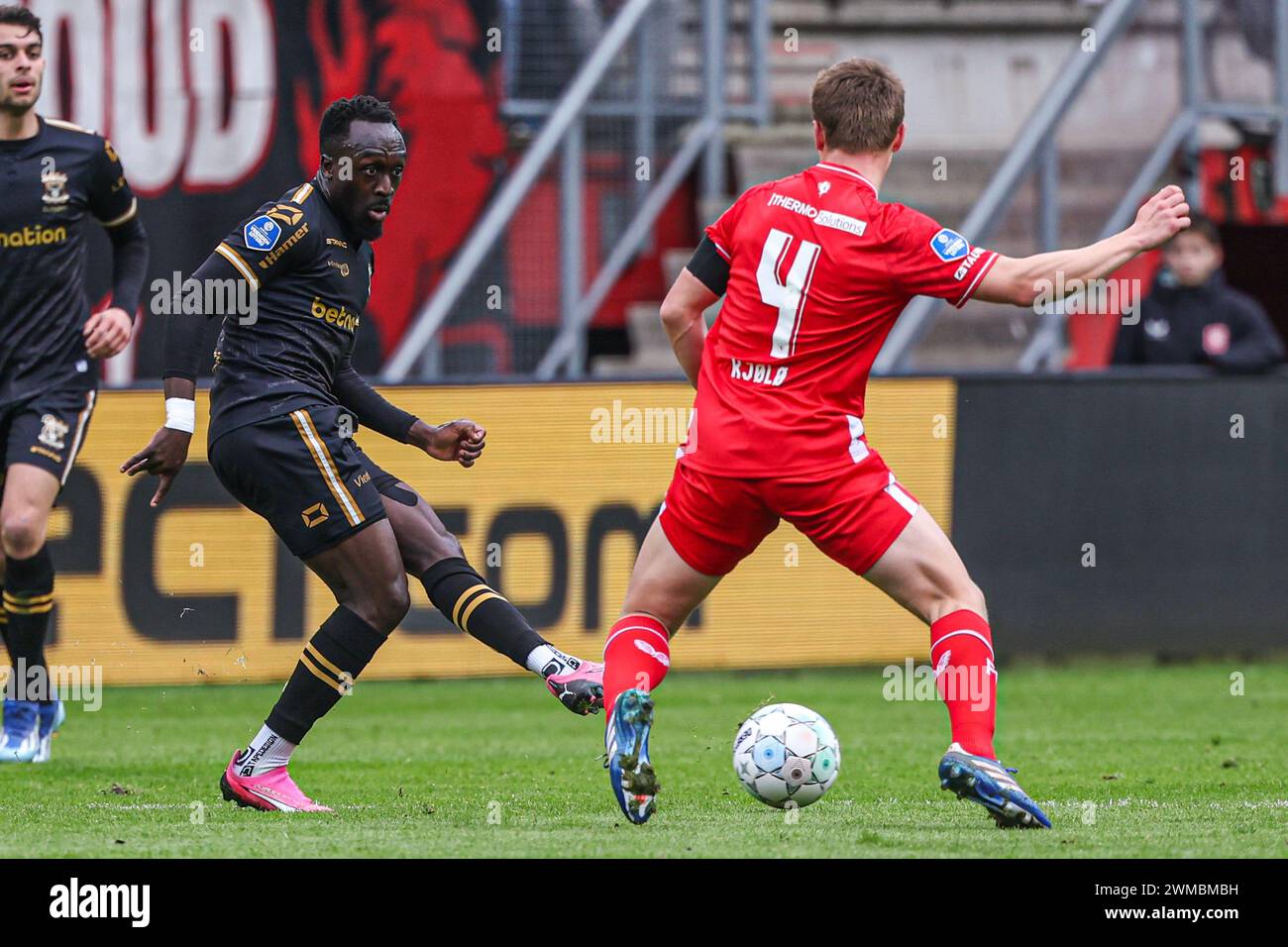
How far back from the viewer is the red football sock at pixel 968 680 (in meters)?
5.62

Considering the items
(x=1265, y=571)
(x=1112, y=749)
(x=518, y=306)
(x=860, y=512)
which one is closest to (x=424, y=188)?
(x=518, y=306)

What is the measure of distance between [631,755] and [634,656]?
45 centimetres

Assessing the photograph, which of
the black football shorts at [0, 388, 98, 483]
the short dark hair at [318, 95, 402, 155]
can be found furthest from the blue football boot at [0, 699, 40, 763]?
the short dark hair at [318, 95, 402, 155]

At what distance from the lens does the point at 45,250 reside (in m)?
7.69

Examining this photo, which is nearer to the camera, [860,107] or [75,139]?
[860,107]

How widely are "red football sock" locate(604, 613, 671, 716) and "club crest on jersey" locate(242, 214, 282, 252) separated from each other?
4.95 feet

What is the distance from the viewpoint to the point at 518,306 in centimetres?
1234

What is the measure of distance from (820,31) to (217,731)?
8.36 m

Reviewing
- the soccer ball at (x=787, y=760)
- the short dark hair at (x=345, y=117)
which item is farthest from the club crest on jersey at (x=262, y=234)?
the soccer ball at (x=787, y=760)

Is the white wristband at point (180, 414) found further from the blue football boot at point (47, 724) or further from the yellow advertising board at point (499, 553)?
the yellow advertising board at point (499, 553)

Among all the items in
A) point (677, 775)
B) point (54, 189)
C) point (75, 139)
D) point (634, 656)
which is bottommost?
point (677, 775)
